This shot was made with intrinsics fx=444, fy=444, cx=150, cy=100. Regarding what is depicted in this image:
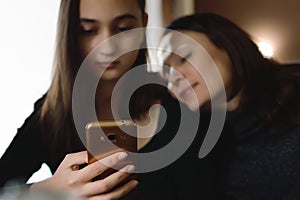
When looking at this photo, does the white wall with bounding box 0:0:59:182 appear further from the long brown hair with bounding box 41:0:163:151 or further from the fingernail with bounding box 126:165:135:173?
the fingernail with bounding box 126:165:135:173

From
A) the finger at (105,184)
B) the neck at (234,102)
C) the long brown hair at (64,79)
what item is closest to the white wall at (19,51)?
the long brown hair at (64,79)

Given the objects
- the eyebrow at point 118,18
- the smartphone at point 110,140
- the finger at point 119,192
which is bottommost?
the finger at point 119,192

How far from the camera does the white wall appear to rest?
59 cm

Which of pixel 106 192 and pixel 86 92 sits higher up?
pixel 86 92

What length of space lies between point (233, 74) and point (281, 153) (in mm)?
127

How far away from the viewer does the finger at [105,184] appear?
1.85ft

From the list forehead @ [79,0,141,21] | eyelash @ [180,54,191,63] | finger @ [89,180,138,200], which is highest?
forehead @ [79,0,141,21]

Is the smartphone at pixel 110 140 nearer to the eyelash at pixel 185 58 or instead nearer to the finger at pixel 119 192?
the finger at pixel 119 192

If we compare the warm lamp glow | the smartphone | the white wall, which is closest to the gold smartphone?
the smartphone

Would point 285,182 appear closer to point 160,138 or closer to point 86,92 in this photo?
point 160,138

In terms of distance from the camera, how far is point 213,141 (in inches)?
24.4

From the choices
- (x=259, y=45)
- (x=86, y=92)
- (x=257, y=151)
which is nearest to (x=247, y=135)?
(x=257, y=151)

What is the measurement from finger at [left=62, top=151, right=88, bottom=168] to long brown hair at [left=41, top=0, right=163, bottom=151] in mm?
18

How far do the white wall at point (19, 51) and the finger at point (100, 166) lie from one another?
0.11 m
